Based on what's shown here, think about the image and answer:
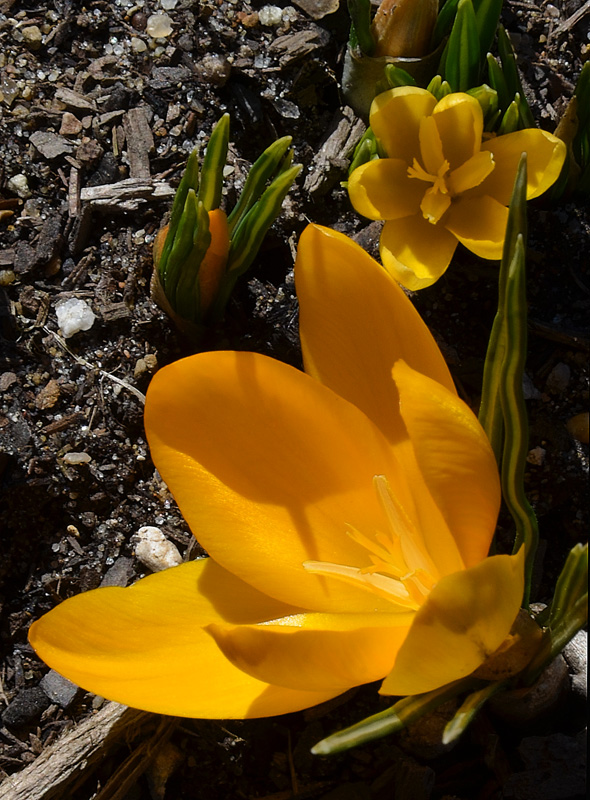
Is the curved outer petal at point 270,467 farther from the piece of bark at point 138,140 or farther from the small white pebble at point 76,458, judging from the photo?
the piece of bark at point 138,140

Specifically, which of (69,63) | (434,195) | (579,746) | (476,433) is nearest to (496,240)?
(434,195)

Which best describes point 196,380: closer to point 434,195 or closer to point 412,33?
point 434,195

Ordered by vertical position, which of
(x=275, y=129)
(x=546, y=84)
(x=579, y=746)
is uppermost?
(x=546, y=84)

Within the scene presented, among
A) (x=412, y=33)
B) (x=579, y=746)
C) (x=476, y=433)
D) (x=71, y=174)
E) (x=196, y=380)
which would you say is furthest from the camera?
(x=71, y=174)

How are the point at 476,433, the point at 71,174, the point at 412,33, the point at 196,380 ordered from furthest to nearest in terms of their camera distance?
the point at 71,174 → the point at 412,33 → the point at 196,380 → the point at 476,433

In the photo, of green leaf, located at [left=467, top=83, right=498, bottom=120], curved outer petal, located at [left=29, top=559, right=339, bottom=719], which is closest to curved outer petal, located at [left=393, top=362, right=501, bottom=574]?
curved outer petal, located at [left=29, top=559, right=339, bottom=719]

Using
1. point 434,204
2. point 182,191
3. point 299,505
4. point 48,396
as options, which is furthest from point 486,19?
point 48,396

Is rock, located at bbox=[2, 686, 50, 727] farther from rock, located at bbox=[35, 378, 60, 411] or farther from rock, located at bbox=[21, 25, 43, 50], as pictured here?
rock, located at bbox=[21, 25, 43, 50]

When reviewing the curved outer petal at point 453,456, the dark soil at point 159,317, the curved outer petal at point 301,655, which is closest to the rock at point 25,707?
the dark soil at point 159,317
